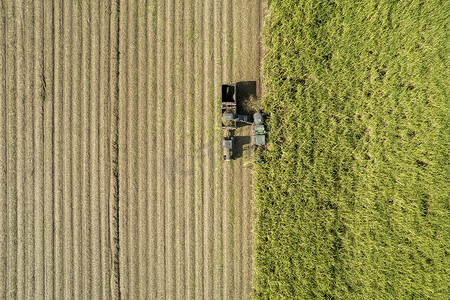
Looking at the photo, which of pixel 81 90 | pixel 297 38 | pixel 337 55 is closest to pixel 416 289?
pixel 337 55

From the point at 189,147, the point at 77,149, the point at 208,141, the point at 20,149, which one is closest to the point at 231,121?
the point at 208,141

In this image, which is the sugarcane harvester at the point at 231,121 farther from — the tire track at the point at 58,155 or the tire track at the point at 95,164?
the tire track at the point at 58,155

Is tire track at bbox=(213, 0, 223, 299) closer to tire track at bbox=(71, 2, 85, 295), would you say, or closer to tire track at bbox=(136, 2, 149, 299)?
tire track at bbox=(136, 2, 149, 299)

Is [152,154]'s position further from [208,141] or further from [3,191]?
[3,191]

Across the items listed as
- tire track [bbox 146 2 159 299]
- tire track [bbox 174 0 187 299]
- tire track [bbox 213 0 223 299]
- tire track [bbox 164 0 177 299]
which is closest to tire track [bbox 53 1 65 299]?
tire track [bbox 146 2 159 299]

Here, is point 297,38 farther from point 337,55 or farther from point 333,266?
point 333,266
